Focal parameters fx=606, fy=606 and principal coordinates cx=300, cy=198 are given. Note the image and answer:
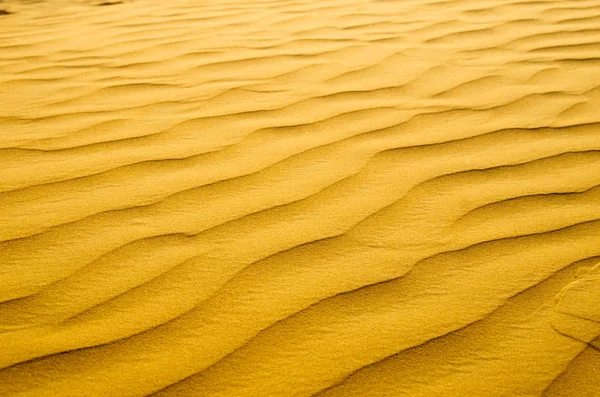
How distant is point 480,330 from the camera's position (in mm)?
1161

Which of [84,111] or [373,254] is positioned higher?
[84,111]

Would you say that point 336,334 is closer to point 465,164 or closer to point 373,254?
point 373,254

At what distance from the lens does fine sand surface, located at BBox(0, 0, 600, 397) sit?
1090 mm

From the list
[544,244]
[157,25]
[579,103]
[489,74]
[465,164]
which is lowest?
[544,244]

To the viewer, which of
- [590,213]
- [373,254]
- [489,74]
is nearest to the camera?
[373,254]

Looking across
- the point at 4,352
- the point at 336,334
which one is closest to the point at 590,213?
the point at 336,334

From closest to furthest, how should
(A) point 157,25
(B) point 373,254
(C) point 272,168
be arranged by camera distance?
(B) point 373,254
(C) point 272,168
(A) point 157,25

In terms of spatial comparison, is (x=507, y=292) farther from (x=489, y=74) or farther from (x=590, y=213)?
(x=489, y=74)

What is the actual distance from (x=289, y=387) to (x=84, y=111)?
1.47 m

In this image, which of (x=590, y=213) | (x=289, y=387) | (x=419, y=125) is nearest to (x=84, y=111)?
(x=419, y=125)

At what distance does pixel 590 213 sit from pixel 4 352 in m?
1.35

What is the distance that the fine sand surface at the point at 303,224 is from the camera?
42.9 inches

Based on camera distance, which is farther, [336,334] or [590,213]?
[590,213]

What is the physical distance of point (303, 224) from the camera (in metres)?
1.46
